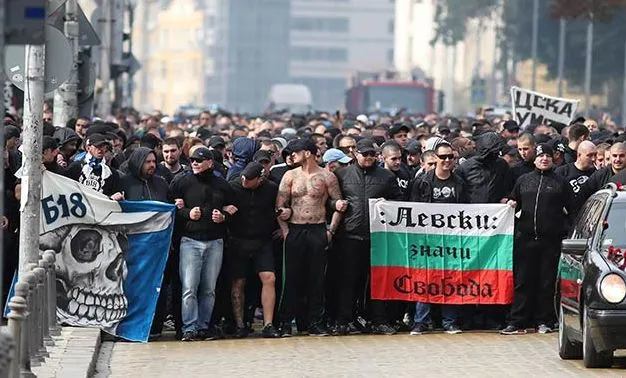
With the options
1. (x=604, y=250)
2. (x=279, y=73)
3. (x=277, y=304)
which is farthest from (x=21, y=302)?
(x=279, y=73)

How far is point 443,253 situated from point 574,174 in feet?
4.57

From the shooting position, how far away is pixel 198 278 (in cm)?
1742

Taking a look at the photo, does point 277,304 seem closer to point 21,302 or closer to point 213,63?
point 21,302

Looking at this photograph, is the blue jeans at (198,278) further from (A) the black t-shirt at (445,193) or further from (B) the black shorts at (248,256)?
(A) the black t-shirt at (445,193)

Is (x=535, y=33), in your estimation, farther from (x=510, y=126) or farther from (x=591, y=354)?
(x=591, y=354)

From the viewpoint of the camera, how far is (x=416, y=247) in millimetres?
18312

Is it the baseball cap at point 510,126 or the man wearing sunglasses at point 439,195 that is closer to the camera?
the man wearing sunglasses at point 439,195

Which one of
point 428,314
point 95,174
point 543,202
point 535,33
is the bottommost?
point 428,314

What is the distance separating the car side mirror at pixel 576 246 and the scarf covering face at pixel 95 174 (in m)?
4.60

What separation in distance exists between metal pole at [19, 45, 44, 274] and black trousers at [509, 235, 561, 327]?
15.4ft

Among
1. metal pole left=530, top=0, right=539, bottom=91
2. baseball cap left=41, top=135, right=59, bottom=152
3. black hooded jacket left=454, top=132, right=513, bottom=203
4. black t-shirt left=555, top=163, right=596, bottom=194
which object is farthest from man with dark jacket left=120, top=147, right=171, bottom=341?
metal pole left=530, top=0, right=539, bottom=91

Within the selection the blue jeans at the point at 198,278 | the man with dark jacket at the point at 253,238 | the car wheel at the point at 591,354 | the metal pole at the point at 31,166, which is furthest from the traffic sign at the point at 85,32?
the car wheel at the point at 591,354

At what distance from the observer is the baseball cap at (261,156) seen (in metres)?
18.3

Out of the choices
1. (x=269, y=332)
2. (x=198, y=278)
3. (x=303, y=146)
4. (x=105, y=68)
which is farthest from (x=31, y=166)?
(x=105, y=68)
